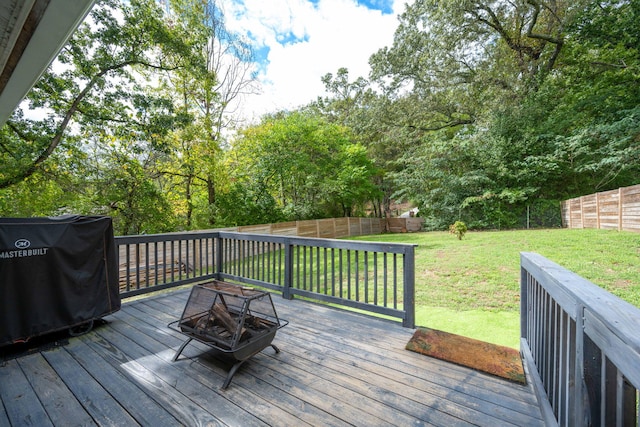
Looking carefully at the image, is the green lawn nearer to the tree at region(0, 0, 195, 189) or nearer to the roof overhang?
the roof overhang

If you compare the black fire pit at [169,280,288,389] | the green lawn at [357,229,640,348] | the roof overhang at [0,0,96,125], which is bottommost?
the green lawn at [357,229,640,348]

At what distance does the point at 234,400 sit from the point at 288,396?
0.36 m

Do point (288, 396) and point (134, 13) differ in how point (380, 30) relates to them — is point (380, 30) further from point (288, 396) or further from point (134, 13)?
point (288, 396)

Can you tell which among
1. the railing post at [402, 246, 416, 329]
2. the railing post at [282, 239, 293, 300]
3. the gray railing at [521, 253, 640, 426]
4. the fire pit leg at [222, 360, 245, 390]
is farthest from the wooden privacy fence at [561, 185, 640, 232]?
the fire pit leg at [222, 360, 245, 390]

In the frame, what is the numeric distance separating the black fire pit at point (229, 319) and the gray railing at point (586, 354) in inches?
68.8

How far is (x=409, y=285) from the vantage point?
279 centimetres

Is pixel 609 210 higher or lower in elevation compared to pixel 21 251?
higher

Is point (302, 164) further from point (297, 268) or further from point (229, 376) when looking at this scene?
point (229, 376)

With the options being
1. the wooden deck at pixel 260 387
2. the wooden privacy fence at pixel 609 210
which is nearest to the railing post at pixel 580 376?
the wooden deck at pixel 260 387

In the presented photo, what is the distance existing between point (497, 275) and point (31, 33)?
701cm

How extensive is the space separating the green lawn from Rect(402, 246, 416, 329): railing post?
4.13 ft

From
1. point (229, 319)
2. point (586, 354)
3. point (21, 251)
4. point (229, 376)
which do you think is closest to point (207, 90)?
point (21, 251)

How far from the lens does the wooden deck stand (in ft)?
5.45

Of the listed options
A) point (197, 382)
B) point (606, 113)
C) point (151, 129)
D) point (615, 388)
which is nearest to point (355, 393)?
point (197, 382)
